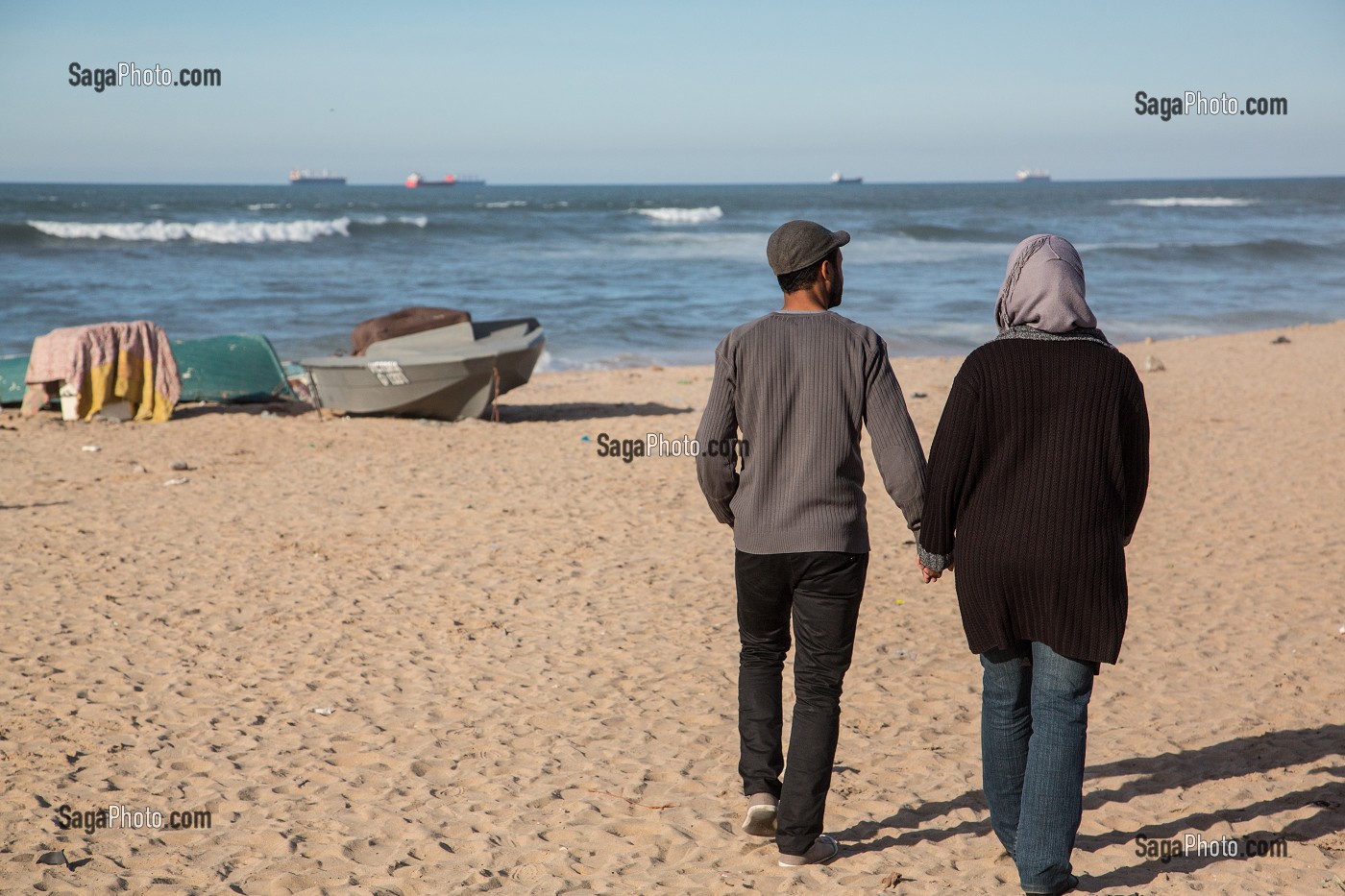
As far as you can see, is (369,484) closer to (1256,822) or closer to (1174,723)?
(1174,723)

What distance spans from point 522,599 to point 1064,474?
386 cm

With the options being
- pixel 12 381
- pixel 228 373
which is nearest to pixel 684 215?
pixel 228 373

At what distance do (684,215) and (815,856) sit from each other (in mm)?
59832

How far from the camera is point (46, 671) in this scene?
4938mm

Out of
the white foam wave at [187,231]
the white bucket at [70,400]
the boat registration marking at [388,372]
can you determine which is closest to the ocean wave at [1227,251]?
the white foam wave at [187,231]

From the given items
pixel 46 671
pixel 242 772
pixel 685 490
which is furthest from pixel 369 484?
pixel 242 772

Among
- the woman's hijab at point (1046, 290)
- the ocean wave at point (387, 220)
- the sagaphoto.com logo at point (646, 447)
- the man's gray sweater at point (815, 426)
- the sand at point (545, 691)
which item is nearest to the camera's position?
the woman's hijab at point (1046, 290)

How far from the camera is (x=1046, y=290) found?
272cm

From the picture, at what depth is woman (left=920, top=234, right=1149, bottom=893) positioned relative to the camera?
107 inches

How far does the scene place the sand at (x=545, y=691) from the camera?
3.43 m

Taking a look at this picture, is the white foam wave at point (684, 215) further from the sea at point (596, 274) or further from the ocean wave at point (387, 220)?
the ocean wave at point (387, 220)

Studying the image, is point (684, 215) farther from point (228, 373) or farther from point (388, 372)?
point (388, 372)

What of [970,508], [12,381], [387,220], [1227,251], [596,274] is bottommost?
[12,381]

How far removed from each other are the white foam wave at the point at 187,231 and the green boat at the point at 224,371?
2968 centimetres
